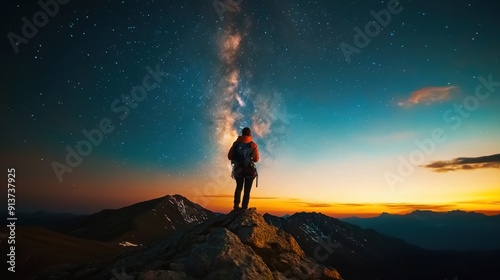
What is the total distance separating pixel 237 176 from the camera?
14.9 metres

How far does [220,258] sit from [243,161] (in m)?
5.65

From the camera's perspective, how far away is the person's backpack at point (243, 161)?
48.5 ft

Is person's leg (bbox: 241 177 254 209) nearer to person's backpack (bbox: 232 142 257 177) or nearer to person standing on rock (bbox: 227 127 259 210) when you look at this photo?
person standing on rock (bbox: 227 127 259 210)

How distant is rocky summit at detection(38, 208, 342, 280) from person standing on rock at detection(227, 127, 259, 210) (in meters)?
1.29

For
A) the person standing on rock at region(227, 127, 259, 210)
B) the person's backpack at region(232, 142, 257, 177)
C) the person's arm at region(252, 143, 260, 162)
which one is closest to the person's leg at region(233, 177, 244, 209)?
the person standing on rock at region(227, 127, 259, 210)

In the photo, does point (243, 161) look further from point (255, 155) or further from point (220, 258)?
point (220, 258)

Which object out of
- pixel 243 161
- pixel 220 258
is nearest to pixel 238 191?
pixel 243 161

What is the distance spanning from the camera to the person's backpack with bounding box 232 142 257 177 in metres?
14.8

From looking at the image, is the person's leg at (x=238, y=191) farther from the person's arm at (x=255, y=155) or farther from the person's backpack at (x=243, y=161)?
the person's arm at (x=255, y=155)

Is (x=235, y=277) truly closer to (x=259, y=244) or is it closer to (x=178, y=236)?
(x=259, y=244)

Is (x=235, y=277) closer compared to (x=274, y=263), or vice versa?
(x=235, y=277)

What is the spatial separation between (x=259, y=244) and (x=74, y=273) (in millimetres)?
8368

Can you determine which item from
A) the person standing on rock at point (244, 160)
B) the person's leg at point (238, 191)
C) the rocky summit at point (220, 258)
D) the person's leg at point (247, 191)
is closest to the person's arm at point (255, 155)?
the person standing on rock at point (244, 160)

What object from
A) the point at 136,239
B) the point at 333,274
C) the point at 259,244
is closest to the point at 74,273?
the point at 259,244
